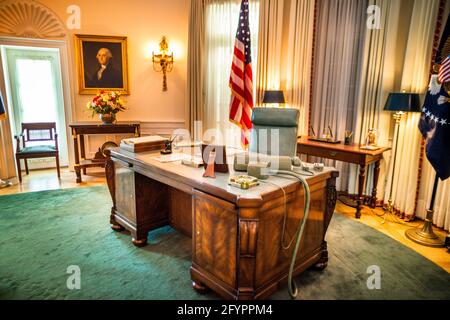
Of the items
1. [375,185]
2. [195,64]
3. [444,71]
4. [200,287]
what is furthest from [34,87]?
[444,71]

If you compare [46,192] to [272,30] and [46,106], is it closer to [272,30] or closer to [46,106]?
[46,106]

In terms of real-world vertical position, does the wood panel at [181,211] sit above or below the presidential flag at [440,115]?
below

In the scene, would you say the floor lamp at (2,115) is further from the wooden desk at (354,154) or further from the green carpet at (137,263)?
the wooden desk at (354,154)

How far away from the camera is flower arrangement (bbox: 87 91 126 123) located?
436 cm

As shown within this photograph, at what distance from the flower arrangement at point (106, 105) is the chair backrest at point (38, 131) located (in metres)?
0.86

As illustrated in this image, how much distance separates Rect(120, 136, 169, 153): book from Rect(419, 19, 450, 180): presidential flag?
8.16 ft

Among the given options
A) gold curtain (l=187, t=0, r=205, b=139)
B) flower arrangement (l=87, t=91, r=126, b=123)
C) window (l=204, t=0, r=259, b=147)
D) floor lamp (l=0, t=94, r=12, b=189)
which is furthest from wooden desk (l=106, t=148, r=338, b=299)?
floor lamp (l=0, t=94, r=12, b=189)

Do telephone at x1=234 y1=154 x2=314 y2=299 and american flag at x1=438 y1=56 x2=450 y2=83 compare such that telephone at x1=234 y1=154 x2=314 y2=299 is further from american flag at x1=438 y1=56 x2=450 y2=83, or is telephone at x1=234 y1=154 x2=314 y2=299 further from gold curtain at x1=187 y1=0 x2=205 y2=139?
gold curtain at x1=187 y1=0 x2=205 y2=139

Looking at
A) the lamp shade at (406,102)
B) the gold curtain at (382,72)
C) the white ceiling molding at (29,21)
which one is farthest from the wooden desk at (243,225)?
the white ceiling molding at (29,21)

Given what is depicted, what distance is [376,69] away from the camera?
11.2ft

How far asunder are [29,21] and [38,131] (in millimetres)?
1696

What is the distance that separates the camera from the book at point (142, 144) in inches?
104

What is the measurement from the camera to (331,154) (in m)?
3.35
